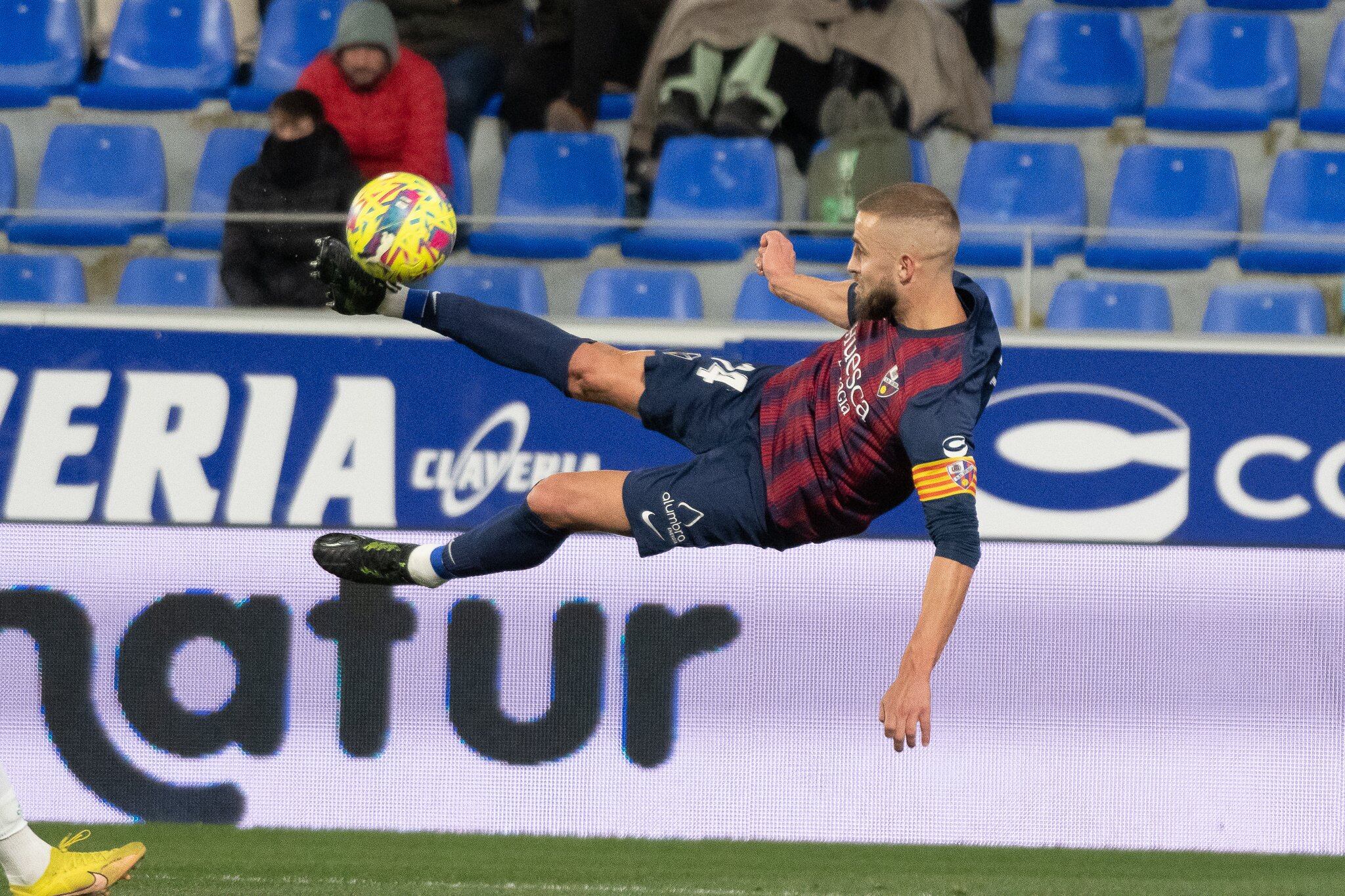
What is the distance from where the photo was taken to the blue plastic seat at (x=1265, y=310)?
295 inches

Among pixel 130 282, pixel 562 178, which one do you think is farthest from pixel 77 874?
pixel 562 178

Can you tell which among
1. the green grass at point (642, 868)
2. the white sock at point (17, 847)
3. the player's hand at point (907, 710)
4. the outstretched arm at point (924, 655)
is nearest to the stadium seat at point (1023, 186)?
the green grass at point (642, 868)

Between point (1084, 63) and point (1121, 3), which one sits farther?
point (1121, 3)

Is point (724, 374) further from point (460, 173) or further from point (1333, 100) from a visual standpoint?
point (1333, 100)

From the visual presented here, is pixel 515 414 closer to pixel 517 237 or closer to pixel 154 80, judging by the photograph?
pixel 517 237

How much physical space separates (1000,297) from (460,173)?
271cm

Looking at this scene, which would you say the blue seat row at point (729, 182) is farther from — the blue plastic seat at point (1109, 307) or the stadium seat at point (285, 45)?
the stadium seat at point (285, 45)

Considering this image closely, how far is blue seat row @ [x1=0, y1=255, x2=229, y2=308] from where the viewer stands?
24.3 ft

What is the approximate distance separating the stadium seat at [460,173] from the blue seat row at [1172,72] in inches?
108

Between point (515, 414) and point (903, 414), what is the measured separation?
2.89 m

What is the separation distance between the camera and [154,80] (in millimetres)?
9688

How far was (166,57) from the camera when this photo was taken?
9727 millimetres

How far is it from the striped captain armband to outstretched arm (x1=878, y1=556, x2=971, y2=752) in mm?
169

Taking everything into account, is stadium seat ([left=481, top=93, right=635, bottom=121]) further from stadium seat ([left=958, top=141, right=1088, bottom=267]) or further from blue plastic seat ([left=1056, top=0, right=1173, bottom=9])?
blue plastic seat ([left=1056, top=0, right=1173, bottom=9])
